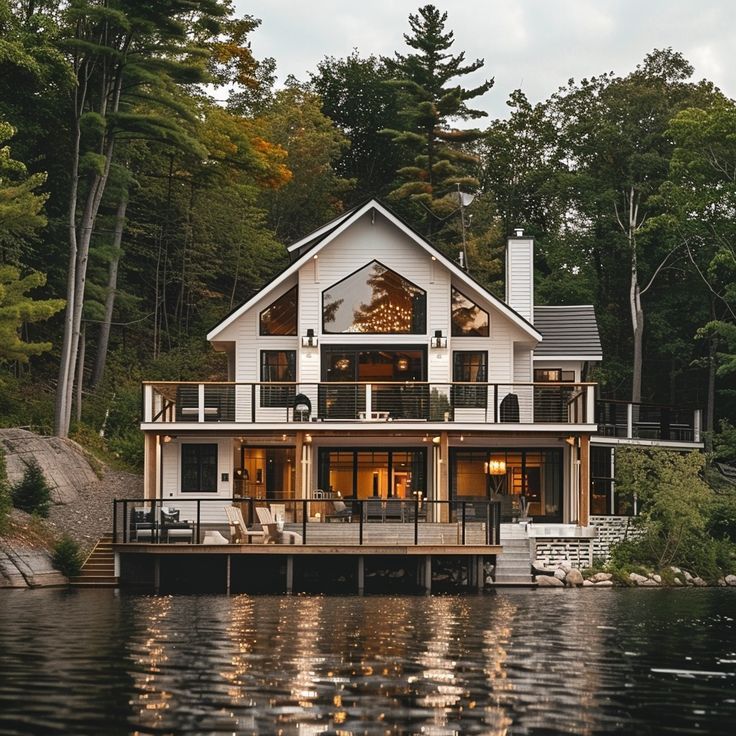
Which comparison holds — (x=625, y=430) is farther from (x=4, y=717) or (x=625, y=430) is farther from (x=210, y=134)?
(x=4, y=717)

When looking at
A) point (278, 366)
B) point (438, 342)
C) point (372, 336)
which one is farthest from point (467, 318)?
point (278, 366)

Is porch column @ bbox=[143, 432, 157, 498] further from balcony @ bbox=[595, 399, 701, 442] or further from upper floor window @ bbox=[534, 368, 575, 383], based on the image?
balcony @ bbox=[595, 399, 701, 442]

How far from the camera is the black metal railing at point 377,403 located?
38.7 metres

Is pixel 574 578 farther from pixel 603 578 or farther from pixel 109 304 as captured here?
pixel 109 304

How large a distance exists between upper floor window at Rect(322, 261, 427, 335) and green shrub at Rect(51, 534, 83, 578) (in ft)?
34.7

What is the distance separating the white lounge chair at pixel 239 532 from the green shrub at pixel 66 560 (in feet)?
11.7

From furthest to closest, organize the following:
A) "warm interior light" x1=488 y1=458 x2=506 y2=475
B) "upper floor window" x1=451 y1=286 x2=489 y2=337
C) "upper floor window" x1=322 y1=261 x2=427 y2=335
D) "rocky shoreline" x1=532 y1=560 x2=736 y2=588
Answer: "warm interior light" x1=488 y1=458 x2=506 y2=475, "upper floor window" x1=451 y1=286 x2=489 y2=337, "upper floor window" x1=322 y1=261 x2=427 y2=335, "rocky shoreline" x1=532 y1=560 x2=736 y2=588

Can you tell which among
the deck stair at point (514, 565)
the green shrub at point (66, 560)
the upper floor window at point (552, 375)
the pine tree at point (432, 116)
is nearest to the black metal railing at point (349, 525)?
the green shrub at point (66, 560)

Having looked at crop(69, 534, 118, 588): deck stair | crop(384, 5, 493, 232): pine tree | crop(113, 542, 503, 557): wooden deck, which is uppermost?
crop(384, 5, 493, 232): pine tree

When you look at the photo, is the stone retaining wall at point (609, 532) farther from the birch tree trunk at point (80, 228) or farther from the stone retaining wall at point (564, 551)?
the birch tree trunk at point (80, 228)

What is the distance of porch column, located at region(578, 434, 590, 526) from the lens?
3797 centimetres

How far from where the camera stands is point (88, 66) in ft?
150

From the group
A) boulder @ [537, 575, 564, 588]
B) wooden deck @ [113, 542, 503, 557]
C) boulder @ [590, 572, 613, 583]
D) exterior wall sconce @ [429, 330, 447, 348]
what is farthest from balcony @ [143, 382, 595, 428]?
wooden deck @ [113, 542, 503, 557]

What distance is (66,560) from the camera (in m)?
33.7
